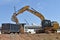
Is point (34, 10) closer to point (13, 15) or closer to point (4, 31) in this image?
point (13, 15)

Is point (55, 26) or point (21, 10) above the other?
point (21, 10)

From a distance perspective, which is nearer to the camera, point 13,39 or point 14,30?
point 13,39

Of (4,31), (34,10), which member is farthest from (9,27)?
(34,10)

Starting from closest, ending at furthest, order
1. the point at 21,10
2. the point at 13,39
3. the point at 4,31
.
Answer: the point at 13,39 → the point at 4,31 → the point at 21,10

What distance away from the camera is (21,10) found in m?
40.3

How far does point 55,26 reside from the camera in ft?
131

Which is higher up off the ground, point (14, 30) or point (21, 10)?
point (21, 10)

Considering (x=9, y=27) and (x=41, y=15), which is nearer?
(x=9, y=27)

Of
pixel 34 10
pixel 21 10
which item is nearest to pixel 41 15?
pixel 34 10

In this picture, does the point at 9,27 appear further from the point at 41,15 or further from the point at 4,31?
the point at 41,15

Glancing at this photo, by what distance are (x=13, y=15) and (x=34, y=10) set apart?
17.9ft

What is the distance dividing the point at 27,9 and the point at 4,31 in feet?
24.3

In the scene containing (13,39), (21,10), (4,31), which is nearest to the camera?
(13,39)

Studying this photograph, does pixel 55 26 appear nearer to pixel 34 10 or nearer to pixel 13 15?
pixel 34 10
